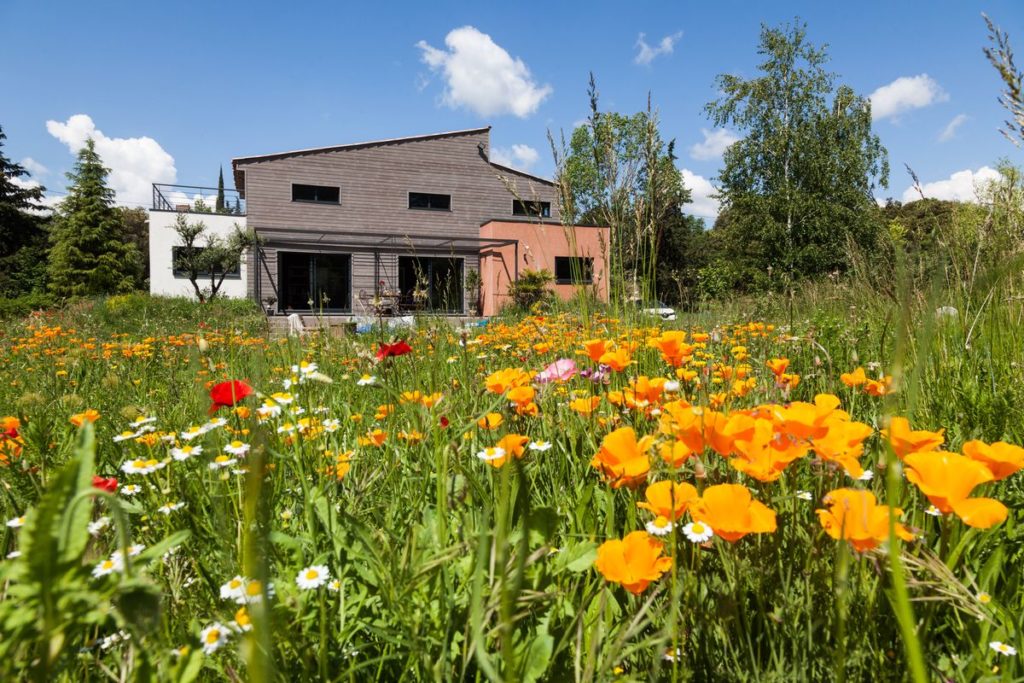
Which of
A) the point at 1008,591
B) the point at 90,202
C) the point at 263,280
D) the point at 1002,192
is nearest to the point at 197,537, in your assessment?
the point at 1008,591

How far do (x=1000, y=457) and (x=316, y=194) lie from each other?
2305 cm

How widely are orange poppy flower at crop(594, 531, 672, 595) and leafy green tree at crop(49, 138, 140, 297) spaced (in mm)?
30898

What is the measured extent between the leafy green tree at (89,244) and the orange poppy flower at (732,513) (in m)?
31.0

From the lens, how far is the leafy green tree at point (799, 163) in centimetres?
2108

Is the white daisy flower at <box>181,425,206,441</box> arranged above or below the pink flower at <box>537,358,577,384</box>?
below

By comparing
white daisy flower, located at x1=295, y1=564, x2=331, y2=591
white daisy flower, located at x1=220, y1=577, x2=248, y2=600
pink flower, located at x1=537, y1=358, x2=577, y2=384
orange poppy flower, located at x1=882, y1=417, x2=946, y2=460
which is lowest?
white daisy flower, located at x1=220, y1=577, x2=248, y2=600

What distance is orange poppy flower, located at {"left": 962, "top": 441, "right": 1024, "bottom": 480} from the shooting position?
68cm

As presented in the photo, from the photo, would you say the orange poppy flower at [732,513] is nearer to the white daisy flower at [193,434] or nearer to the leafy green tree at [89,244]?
the white daisy flower at [193,434]

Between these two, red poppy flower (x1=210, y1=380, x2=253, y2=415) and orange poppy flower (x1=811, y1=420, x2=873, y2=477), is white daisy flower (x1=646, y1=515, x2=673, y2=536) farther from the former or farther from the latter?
red poppy flower (x1=210, y1=380, x2=253, y2=415)

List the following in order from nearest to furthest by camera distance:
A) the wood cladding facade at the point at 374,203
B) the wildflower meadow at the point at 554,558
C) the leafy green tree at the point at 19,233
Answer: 1. the wildflower meadow at the point at 554,558
2. the wood cladding facade at the point at 374,203
3. the leafy green tree at the point at 19,233

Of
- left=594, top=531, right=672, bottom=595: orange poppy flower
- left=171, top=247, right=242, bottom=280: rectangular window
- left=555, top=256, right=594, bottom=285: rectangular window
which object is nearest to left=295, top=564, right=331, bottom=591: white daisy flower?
left=594, top=531, right=672, bottom=595: orange poppy flower

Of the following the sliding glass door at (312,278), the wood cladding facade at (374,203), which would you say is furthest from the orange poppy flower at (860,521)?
the sliding glass door at (312,278)

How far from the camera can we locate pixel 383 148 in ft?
72.4

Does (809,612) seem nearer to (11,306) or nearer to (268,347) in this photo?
(268,347)
